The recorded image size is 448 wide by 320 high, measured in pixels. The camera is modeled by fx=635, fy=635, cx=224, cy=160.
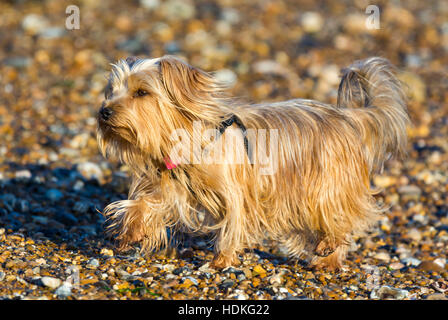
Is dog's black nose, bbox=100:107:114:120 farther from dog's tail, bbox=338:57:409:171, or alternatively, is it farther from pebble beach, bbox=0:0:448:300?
dog's tail, bbox=338:57:409:171

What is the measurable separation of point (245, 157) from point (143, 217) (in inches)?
35.9

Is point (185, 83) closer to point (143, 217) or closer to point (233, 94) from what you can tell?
point (143, 217)

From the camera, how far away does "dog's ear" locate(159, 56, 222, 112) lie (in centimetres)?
442

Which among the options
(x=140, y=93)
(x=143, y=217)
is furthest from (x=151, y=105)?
(x=143, y=217)

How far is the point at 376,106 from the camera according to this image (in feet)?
17.5

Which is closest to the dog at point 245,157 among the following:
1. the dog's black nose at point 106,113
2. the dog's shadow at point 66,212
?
the dog's black nose at point 106,113

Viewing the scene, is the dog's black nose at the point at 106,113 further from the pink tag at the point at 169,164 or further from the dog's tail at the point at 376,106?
the dog's tail at the point at 376,106

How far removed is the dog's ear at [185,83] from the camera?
4.42m

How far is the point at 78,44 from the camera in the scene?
10398 millimetres

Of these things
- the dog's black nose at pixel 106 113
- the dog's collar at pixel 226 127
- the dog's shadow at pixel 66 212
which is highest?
the dog's black nose at pixel 106 113

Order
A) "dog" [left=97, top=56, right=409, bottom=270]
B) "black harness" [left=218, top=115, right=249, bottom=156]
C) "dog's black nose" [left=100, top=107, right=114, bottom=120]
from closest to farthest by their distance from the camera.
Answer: "dog's black nose" [left=100, top=107, right=114, bottom=120] → "dog" [left=97, top=56, right=409, bottom=270] → "black harness" [left=218, top=115, right=249, bottom=156]

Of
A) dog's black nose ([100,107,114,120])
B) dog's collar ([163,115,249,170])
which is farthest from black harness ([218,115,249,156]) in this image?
dog's black nose ([100,107,114,120])

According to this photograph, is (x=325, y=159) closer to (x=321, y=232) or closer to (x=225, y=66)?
(x=321, y=232)

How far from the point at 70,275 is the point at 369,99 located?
2823 mm
